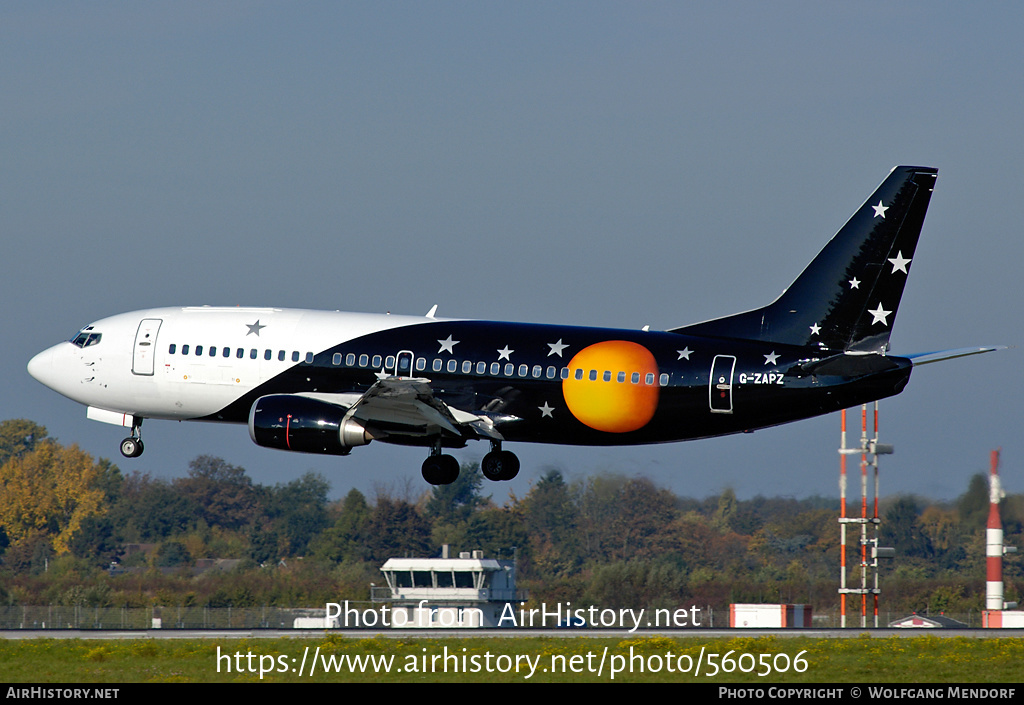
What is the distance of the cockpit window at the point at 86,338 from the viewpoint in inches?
2021

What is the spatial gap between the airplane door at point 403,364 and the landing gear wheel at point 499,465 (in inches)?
159

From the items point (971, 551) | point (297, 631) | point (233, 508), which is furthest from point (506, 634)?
point (233, 508)

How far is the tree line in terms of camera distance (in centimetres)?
7319

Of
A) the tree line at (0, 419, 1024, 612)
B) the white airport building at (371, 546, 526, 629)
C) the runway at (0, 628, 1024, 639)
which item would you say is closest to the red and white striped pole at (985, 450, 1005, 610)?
the tree line at (0, 419, 1024, 612)

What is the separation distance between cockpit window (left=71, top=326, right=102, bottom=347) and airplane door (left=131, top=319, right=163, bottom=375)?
81.8 inches

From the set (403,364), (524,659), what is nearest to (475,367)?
(403,364)

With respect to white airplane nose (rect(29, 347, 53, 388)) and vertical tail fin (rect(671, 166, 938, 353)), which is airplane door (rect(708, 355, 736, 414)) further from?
white airplane nose (rect(29, 347, 53, 388))

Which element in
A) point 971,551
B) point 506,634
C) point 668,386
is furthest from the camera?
point 971,551

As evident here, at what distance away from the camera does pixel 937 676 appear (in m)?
40.8

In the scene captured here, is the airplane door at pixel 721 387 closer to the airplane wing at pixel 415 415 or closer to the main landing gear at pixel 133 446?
the airplane wing at pixel 415 415

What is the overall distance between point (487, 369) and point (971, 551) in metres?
37.6

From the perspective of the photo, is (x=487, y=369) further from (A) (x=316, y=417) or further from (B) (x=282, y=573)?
(B) (x=282, y=573)

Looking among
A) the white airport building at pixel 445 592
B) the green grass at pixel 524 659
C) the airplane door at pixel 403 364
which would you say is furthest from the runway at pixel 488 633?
the white airport building at pixel 445 592

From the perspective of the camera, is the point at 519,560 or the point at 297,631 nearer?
the point at 297,631
